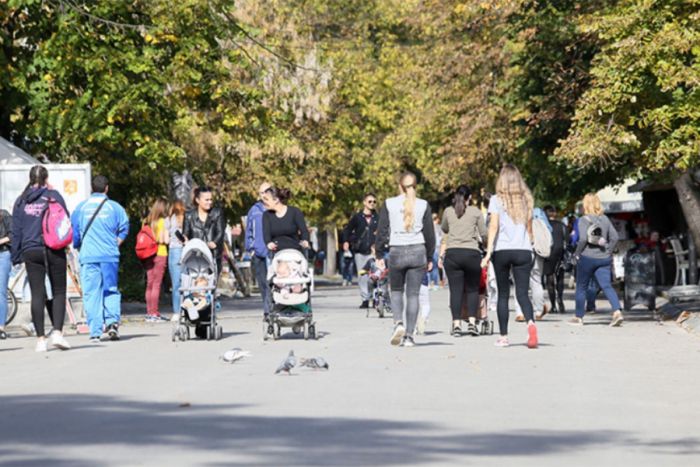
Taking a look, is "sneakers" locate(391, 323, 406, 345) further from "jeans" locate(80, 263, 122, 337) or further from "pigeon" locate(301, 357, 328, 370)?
"jeans" locate(80, 263, 122, 337)

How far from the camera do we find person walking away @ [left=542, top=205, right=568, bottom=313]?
27375mm

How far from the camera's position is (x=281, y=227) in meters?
20.3

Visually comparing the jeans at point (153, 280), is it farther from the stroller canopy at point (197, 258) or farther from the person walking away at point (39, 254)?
the person walking away at point (39, 254)

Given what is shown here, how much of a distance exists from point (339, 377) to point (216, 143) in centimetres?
3046

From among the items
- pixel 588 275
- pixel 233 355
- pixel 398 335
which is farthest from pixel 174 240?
pixel 233 355

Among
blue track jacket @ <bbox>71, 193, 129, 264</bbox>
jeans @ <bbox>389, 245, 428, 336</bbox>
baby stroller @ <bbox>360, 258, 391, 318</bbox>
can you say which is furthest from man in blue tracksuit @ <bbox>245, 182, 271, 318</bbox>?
baby stroller @ <bbox>360, 258, 391, 318</bbox>

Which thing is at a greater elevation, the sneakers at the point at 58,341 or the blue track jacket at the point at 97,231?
the blue track jacket at the point at 97,231

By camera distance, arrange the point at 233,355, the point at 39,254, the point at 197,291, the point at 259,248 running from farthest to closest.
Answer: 1. the point at 259,248
2. the point at 197,291
3. the point at 39,254
4. the point at 233,355

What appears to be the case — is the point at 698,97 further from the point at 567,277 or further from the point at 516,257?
the point at 567,277

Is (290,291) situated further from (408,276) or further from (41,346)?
(41,346)

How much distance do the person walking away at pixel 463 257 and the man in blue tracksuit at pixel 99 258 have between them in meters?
4.01

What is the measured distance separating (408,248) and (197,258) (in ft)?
9.96

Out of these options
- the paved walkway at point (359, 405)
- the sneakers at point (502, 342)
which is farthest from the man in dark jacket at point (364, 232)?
the sneakers at point (502, 342)

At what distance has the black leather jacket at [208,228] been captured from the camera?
2155 cm
